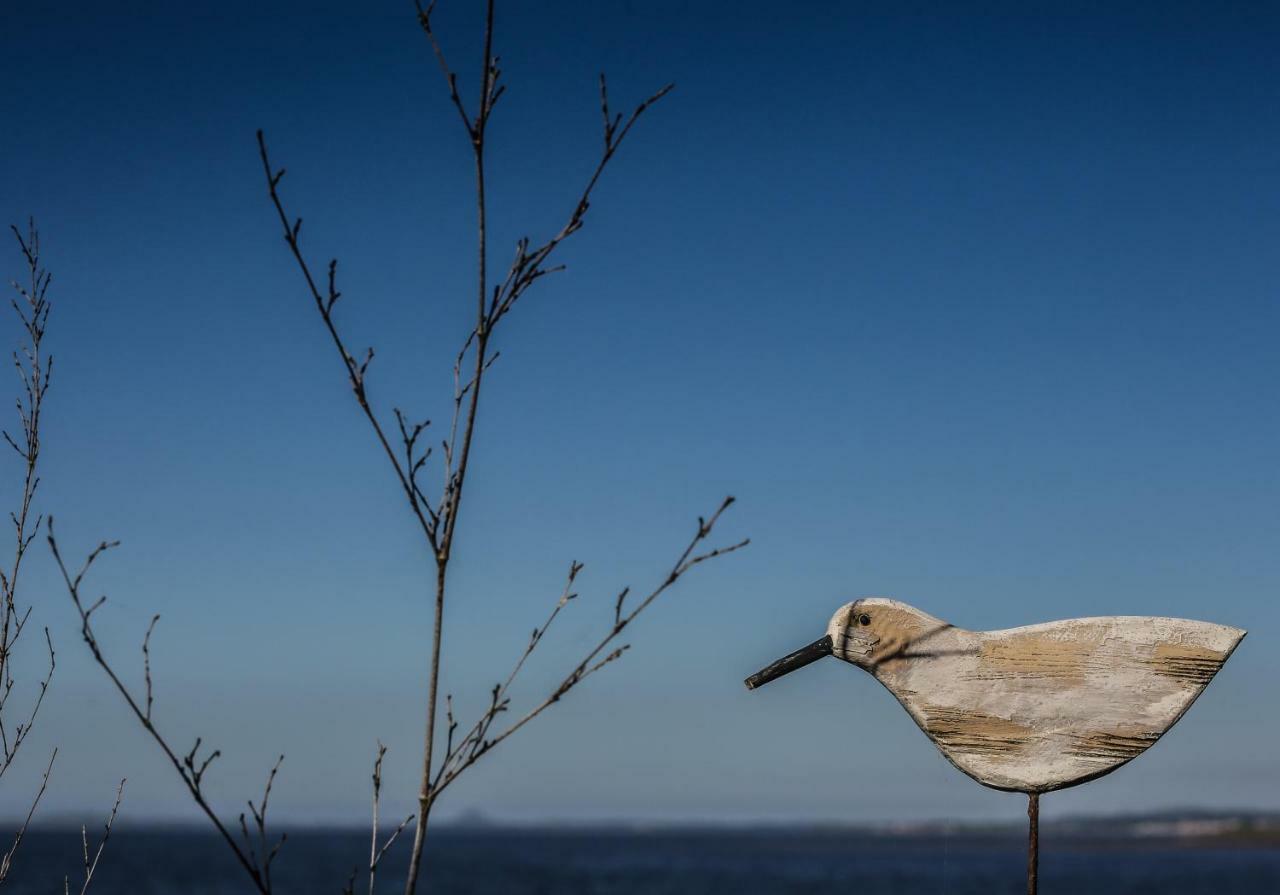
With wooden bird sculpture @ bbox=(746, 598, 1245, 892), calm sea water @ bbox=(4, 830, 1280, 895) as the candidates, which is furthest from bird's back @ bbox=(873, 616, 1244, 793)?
calm sea water @ bbox=(4, 830, 1280, 895)

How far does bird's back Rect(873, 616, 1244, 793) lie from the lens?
101 inches

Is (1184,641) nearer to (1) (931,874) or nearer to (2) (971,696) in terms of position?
(2) (971,696)

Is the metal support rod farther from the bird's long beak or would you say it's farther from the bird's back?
the bird's long beak

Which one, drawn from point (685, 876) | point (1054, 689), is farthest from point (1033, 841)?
point (685, 876)

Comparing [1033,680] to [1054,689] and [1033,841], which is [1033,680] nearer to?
[1054,689]

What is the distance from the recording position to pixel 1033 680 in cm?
263

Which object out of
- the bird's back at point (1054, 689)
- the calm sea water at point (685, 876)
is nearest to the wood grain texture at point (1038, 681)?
the bird's back at point (1054, 689)

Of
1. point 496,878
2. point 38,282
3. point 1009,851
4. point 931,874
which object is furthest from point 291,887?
point 1009,851

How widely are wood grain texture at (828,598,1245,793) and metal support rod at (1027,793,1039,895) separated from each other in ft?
0.11

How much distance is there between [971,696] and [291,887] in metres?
47.2

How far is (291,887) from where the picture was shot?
44344 mm

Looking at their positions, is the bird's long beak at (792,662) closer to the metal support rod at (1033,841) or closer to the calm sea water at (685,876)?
the metal support rod at (1033,841)

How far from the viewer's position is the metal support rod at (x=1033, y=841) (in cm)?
245

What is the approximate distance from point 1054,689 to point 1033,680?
5cm
